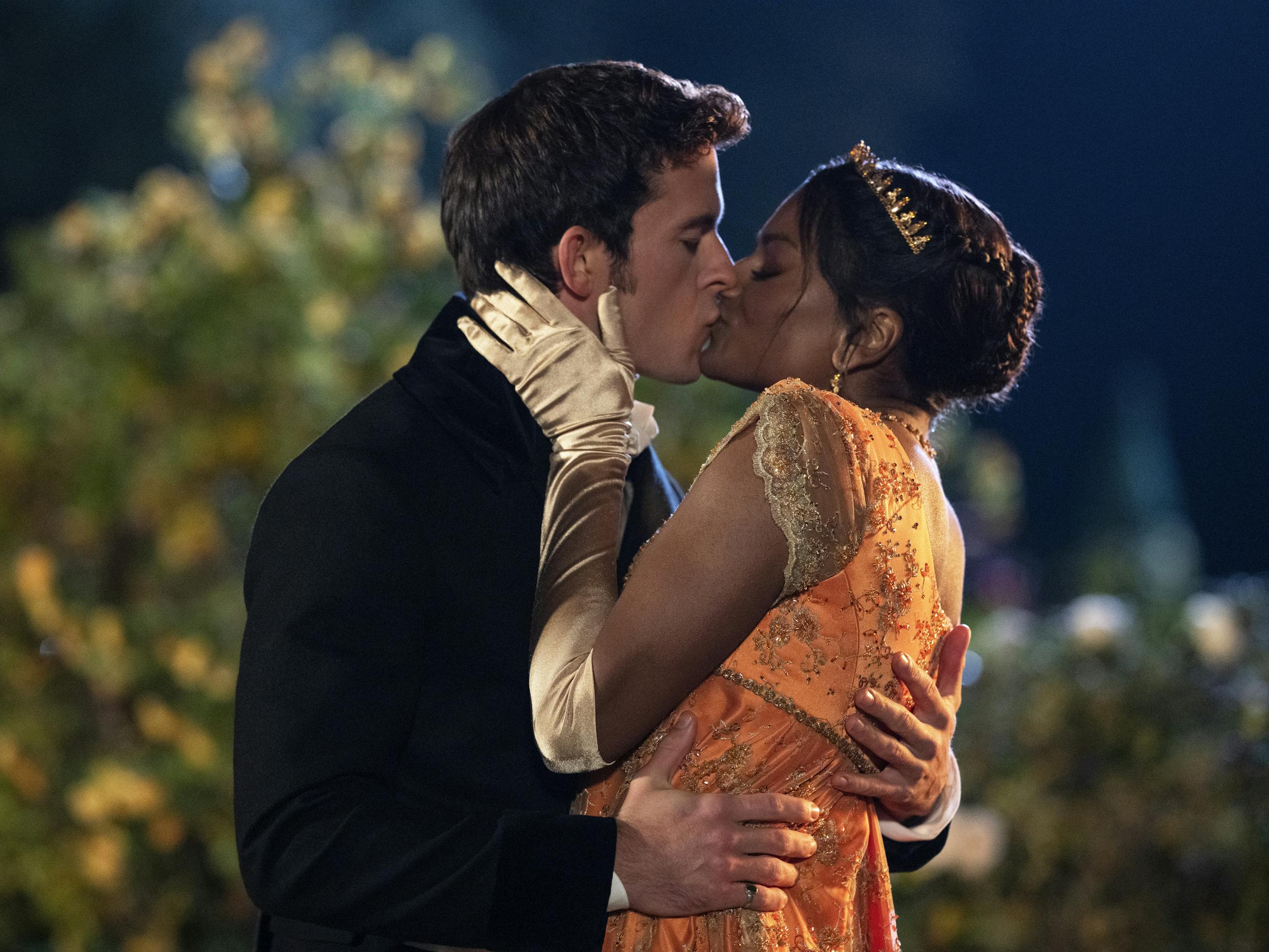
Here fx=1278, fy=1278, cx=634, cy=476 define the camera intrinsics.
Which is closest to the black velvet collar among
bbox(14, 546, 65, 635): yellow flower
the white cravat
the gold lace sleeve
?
the white cravat

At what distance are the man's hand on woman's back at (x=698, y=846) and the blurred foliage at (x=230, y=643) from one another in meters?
1.79

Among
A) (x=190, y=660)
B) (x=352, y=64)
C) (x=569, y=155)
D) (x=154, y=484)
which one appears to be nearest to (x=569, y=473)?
(x=569, y=155)

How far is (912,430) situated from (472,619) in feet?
2.03

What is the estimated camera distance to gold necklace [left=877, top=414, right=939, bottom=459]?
5.39 ft

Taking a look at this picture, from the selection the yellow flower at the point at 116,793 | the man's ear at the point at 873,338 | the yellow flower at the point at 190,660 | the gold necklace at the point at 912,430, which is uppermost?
the man's ear at the point at 873,338

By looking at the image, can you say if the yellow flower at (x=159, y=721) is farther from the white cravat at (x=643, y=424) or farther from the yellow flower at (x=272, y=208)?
the white cravat at (x=643, y=424)

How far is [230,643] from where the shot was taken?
10.9ft

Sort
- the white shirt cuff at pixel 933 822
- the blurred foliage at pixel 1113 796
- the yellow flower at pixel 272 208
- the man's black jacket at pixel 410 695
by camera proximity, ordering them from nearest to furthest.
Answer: the man's black jacket at pixel 410 695 < the white shirt cuff at pixel 933 822 < the blurred foliage at pixel 1113 796 < the yellow flower at pixel 272 208

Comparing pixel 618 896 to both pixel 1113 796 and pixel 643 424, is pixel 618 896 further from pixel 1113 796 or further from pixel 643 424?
pixel 1113 796

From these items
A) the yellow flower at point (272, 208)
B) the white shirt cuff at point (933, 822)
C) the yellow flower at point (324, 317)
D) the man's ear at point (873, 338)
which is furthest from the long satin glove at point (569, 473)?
the yellow flower at point (272, 208)

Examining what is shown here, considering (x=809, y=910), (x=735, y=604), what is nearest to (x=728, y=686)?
(x=735, y=604)

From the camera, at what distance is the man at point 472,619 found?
4.47 feet

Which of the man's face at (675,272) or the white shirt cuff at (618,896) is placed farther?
the man's face at (675,272)

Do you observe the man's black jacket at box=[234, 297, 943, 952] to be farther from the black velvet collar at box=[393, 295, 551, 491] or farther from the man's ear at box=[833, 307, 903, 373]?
the man's ear at box=[833, 307, 903, 373]
